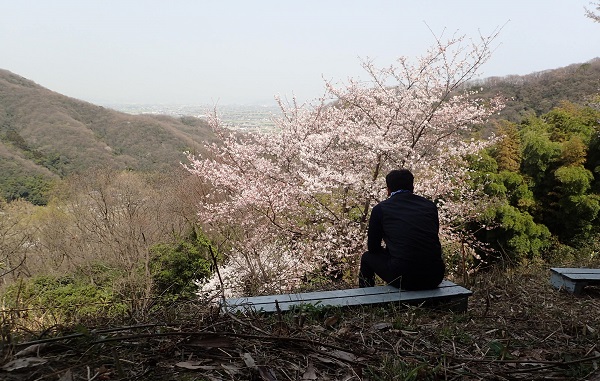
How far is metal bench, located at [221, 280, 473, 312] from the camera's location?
2326 millimetres

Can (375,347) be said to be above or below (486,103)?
below

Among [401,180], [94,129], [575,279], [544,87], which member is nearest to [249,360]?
[401,180]

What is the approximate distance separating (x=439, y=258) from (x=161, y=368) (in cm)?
207

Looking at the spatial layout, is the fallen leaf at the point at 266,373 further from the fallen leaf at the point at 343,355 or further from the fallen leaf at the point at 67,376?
the fallen leaf at the point at 67,376

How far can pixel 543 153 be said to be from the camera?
13133mm

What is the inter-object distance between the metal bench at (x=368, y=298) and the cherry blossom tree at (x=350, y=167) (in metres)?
4.77

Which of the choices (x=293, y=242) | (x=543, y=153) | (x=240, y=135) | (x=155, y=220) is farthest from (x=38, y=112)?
(x=543, y=153)

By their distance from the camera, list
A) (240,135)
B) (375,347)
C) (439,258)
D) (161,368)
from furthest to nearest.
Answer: (240,135) < (439,258) < (375,347) < (161,368)

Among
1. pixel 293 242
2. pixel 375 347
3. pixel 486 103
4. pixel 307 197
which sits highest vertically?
pixel 486 103

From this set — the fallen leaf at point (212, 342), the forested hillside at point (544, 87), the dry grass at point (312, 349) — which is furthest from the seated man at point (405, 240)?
the forested hillside at point (544, 87)

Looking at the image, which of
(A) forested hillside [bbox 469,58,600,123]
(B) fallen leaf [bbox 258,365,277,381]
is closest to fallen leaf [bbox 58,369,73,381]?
(B) fallen leaf [bbox 258,365,277,381]

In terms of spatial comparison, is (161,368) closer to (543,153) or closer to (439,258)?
(439,258)

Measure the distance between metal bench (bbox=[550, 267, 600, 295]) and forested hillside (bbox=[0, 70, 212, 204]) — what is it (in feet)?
91.9

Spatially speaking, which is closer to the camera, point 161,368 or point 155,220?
point 161,368
